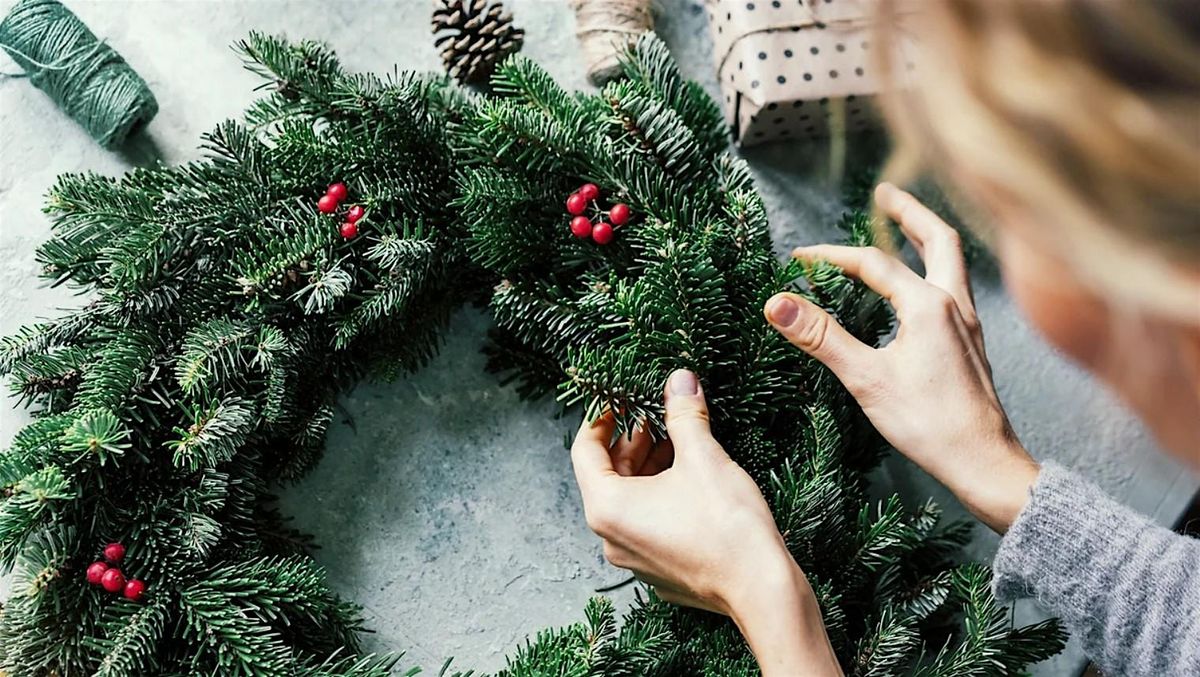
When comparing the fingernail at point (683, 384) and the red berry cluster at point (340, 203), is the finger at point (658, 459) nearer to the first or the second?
the fingernail at point (683, 384)

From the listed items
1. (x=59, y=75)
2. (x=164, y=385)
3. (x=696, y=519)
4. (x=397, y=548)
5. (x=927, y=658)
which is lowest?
(x=927, y=658)

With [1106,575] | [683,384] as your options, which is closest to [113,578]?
[683,384]

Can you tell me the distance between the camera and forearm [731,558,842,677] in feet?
2.69

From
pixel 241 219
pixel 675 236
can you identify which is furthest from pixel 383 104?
pixel 675 236

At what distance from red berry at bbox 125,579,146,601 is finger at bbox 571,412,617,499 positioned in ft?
1.39

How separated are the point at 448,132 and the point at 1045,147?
65 centimetres

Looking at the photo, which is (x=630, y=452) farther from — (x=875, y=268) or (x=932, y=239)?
(x=932, y=239)

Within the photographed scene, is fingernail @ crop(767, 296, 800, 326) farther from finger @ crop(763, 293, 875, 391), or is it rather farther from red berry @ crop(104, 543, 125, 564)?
red berry @ crop(104, 543, 125, 564)

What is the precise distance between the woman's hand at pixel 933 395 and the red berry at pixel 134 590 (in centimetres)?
64

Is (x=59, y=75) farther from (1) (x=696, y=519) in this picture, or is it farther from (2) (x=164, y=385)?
(1) (x=696, y=519)

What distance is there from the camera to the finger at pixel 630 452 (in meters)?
0.96

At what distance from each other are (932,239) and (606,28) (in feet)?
1.52

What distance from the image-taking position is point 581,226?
95 centimetres

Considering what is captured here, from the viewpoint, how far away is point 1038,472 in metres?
0.92
